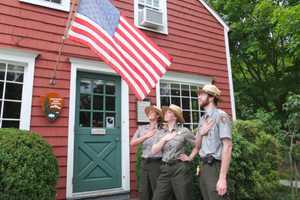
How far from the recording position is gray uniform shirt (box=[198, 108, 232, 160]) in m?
2.56

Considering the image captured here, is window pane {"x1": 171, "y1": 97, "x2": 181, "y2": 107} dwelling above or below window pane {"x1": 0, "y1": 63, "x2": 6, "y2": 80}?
below

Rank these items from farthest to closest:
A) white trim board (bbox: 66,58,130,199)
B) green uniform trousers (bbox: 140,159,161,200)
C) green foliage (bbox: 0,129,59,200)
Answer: white trim board (bbox: 66,58,130,199)
green uniform trousers (bbox: 140,159,161,200)
green foliage (bbox: 0,129,59,200)

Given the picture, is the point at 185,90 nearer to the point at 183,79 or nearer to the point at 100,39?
the point at 183,79

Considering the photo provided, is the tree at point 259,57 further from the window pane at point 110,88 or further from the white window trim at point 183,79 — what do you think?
the window pane at point 110,88

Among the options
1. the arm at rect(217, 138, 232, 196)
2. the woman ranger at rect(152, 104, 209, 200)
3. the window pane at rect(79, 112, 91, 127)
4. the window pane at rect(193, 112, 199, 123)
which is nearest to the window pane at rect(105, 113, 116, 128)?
the window pane at rect(79, 112, 91, 127)

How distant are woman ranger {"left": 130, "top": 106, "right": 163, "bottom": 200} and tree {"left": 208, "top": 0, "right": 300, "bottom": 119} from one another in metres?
7.68

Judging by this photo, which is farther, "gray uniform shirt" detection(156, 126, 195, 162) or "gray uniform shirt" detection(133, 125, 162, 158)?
"gray uniform shirt" detection(133, 125, 162, 158)

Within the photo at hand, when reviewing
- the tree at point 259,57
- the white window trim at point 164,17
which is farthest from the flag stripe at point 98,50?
the tree at point 259,57

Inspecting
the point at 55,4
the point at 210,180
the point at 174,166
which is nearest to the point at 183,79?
the point at 55,4

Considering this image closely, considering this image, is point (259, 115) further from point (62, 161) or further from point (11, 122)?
point (11, 122)

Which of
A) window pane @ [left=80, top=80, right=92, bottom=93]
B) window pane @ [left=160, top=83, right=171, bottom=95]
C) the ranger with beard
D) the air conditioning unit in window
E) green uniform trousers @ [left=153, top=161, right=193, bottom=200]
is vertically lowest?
green uniform trousers @ [left=153, top=161, right=193, bottom=200]

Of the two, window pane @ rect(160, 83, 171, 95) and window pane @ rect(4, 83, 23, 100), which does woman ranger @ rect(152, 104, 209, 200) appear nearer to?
window pane @ rect(4, 83, 23, 100)

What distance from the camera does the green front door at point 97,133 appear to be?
4742mm

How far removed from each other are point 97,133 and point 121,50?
1.94 meters
